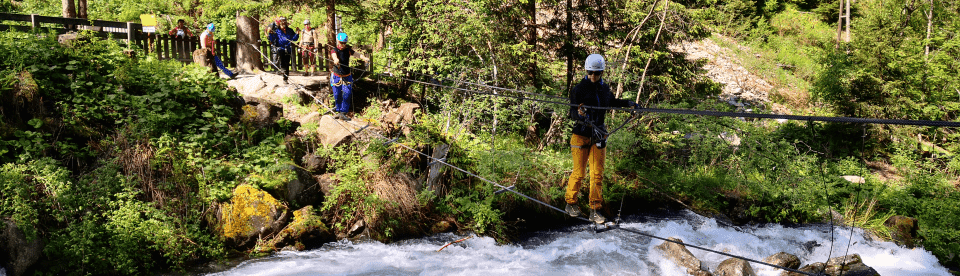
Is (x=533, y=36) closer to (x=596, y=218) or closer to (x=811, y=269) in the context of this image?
(x=811, y=269)

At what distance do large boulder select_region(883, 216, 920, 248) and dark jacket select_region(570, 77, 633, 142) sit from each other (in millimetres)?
7537

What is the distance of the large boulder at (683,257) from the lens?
7375mm

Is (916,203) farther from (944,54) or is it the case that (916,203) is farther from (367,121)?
(367,121)

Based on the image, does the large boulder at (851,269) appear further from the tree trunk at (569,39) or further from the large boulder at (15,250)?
the large boulder at (15,250)

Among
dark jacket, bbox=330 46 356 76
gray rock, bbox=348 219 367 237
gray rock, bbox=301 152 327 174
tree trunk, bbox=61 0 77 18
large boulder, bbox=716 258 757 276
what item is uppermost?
tree trunk, bbox=61 0 77 18

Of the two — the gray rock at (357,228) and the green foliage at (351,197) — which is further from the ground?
the green foliage at (351,197)

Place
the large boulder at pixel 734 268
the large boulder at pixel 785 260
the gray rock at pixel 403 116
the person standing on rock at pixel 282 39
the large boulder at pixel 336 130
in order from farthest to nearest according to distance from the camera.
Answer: the person standing on rock at pixel 282 39
the gray rock at pixel 403 116
the large boulder at pixel 336 130
the large boulder at pixel 785 260
the large boulder at pixel 734 268

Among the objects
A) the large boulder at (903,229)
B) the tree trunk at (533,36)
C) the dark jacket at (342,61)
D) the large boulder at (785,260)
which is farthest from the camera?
the tree trunk at (533,36)

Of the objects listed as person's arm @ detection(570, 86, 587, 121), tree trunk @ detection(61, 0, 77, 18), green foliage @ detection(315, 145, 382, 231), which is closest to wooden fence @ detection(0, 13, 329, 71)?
tree trunk @ detection(61, 0, 77, 18)

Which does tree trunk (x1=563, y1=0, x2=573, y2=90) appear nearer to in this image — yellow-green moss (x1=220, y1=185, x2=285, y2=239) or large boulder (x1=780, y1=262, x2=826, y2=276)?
large boulder (x1=780, y1=262, x2=826, y2=276)

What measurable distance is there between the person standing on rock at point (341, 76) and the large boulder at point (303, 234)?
2087 mm

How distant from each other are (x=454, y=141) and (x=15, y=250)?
→ 233 inches

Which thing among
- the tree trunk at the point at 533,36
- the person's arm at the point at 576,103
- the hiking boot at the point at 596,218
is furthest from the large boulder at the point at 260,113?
the hiking boot at the point at 596,218

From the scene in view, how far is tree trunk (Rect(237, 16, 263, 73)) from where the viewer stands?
12.3 meters
